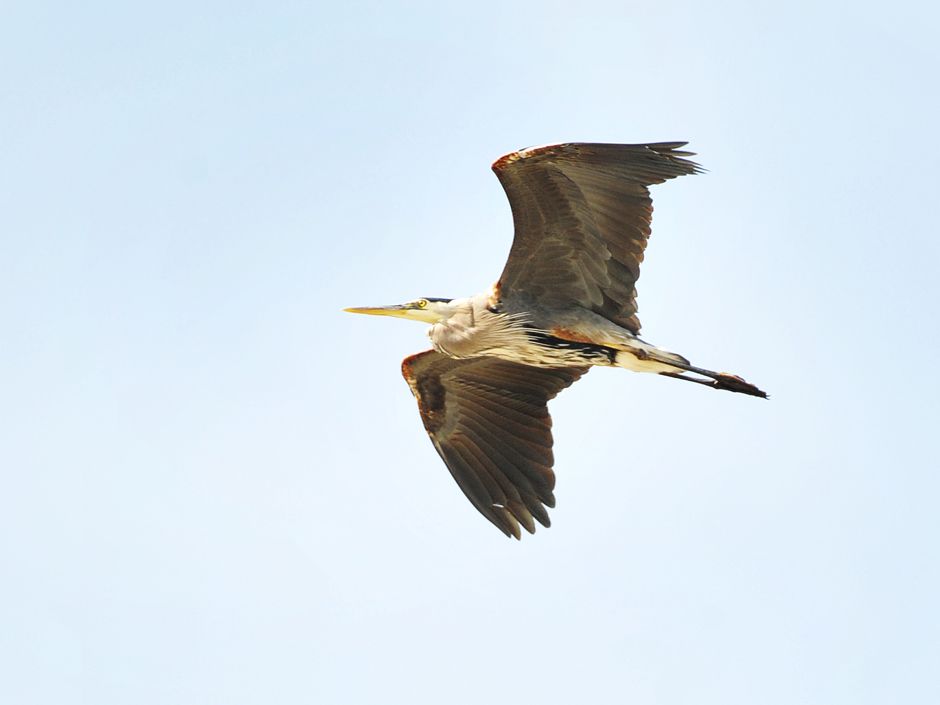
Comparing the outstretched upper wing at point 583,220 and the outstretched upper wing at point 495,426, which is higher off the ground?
the outstretched upper wing at point 583,220

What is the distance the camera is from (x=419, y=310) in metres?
12.9

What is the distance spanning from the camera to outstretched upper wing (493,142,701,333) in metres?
11.3

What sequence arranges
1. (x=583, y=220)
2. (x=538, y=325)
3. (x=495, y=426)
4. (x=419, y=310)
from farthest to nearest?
(x=495, y=426)
(x=419, y=310)
(x=538, y=325)
(x=583, y=220)

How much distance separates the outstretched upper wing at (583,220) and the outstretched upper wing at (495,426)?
1124 millimetres

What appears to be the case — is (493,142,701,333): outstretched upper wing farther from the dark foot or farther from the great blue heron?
the dark foot

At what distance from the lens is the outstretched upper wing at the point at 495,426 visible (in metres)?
13.1

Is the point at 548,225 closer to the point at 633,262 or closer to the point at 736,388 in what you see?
the point at 633,262

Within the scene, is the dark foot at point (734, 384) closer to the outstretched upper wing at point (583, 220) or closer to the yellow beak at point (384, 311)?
the outstretched upper wing at point (583, 220)

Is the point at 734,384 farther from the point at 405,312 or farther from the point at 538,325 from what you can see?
the point at 405,312

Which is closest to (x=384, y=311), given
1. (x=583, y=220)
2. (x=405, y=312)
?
(x=405, y=312)

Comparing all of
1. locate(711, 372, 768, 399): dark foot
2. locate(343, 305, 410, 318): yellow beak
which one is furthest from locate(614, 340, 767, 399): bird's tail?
locate(343, 305, 410, 318): yellow beak

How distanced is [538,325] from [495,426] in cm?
149

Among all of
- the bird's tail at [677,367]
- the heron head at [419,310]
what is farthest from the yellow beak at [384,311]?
the bird's tail at [677,367]

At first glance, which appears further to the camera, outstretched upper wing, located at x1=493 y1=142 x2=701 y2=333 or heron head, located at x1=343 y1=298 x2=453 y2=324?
heron head, located at x1=343 y1=298 x2=453 y2=324
